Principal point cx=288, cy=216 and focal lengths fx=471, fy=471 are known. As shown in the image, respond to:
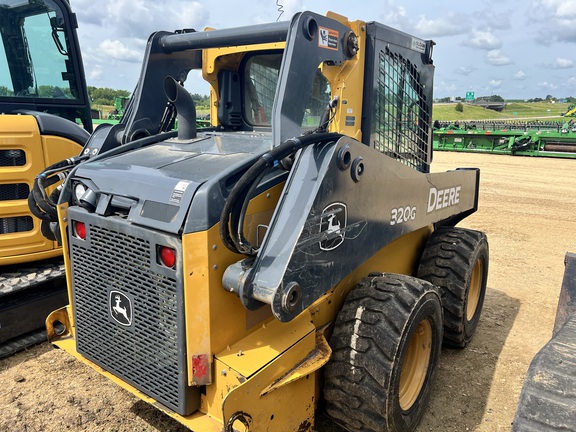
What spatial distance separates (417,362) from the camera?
3.07 metres

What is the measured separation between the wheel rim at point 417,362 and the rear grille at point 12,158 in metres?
3.26

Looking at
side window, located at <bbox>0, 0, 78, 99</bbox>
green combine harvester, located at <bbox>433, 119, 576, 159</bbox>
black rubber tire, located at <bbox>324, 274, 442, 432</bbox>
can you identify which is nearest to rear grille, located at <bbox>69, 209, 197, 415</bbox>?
black rubber tire, located at <bbox>324, 274, 442, 432</bbox>

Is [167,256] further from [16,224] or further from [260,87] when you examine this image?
[16,224]

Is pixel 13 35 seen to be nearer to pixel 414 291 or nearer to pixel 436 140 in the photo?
pixel 414 291

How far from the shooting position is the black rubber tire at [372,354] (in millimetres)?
2510

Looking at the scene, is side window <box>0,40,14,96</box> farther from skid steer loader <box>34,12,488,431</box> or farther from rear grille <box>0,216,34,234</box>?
skid steer loader <box>34,12,488,431</box>

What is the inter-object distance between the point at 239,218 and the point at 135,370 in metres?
1.06

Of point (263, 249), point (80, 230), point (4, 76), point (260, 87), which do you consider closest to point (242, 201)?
point (263, 249)

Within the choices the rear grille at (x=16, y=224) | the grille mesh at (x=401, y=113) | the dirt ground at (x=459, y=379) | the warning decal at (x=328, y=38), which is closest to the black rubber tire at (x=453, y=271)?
the dirt ground at (x=459, y=379)

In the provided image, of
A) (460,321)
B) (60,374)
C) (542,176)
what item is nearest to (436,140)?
(542,176)

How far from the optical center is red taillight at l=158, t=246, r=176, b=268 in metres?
2.18

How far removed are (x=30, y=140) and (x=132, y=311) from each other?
83.8 inches

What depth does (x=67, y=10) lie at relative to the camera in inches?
179

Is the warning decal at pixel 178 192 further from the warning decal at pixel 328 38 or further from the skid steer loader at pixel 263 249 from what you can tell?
the warning decal at pixel 328 38
